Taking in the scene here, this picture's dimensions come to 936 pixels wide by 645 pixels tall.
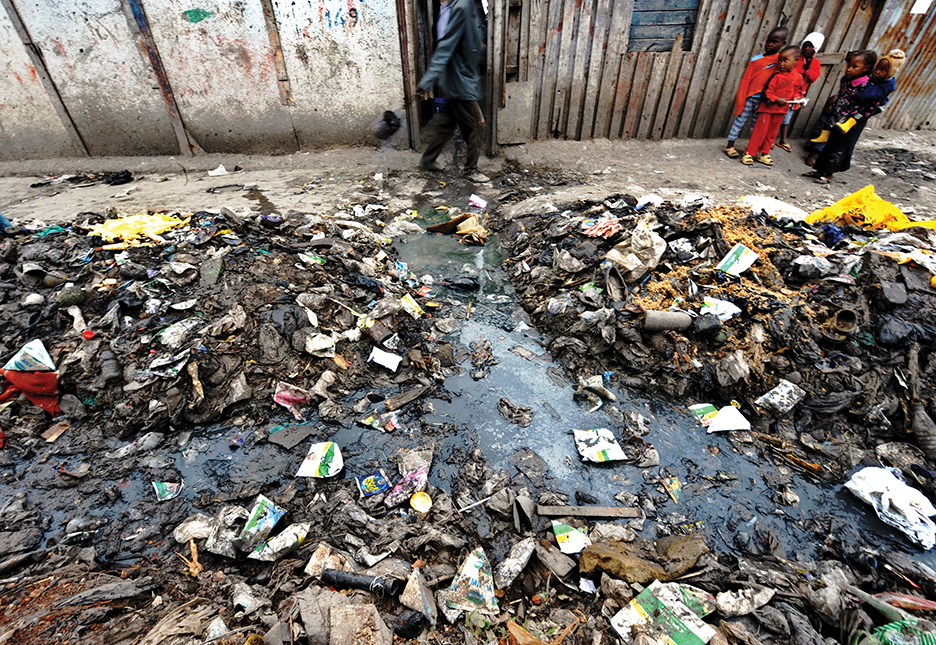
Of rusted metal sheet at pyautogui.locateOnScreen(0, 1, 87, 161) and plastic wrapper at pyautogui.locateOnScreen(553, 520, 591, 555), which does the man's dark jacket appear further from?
rusted metal sheet at pyautogui.locateOnScreen(0, 1, 87, 161)

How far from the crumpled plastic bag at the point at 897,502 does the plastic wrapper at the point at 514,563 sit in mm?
1986

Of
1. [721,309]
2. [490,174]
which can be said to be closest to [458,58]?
[490,174]

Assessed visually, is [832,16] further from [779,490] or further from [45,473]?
[45,473]

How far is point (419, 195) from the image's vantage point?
17.9ft

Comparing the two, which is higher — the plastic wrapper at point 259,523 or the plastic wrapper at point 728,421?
the plastic wrapper at point 259,523

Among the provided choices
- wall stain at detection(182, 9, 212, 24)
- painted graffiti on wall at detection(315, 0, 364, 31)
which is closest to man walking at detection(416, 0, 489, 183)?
painted graffiti on wall at detection(315, 0, 364, 31)

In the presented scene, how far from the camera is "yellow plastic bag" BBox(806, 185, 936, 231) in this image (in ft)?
12.5

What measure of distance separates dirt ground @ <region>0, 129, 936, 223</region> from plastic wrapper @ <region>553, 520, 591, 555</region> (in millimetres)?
4310

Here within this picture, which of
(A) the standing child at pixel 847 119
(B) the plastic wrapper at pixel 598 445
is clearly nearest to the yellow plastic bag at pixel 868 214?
(A) the standing child at pixel 847 119

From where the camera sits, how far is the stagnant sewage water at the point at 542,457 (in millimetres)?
2268

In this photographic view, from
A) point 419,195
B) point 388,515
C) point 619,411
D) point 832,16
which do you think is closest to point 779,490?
point 619,411

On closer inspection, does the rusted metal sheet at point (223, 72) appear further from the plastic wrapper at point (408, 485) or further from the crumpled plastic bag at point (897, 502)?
the crumpled plastic bag at point (897, 502)

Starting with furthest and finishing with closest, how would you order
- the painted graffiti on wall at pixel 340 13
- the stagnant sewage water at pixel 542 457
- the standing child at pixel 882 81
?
the painted graffiti on wall at pixel 340 13 → the standing child at pixel 882 81 → the stagnant sewage water at pixel 542 457

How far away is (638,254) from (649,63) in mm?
4175
